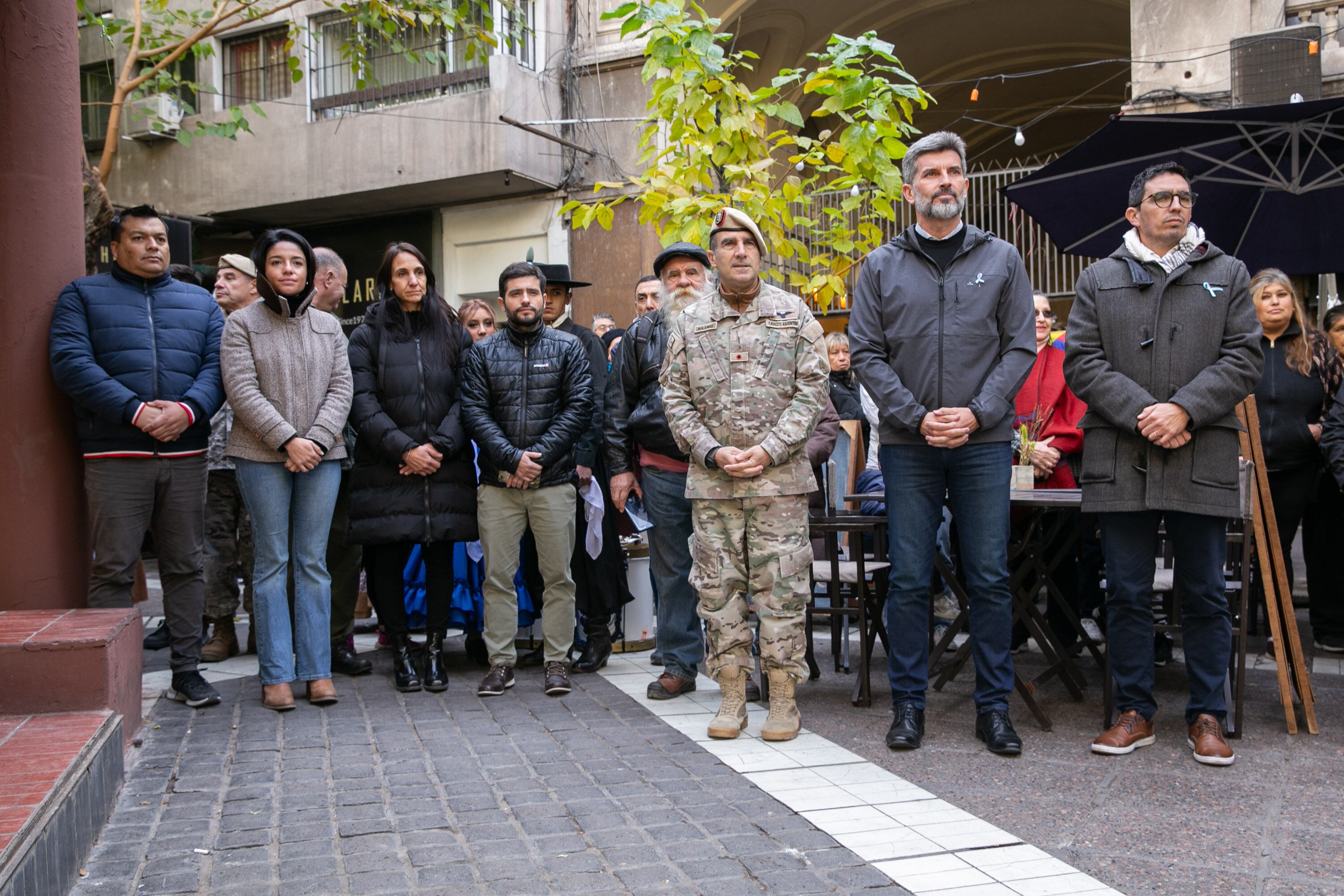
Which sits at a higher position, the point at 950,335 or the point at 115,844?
the point at 950,335

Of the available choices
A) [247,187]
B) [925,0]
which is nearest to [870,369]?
[925,0]

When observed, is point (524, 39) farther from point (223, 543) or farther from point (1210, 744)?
point (1210, 744)

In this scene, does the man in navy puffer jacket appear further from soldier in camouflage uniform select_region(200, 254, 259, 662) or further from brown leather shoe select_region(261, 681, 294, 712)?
soldier in camouflage uniform select_region(200, 254, 259, 662)

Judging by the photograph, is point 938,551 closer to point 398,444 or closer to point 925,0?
point 398,444

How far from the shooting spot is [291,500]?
5.66 m

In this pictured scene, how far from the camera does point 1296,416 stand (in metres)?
6.60

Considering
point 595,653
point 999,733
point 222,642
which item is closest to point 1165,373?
point 999,733

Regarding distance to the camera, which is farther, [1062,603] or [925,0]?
[925,0]

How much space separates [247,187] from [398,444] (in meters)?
13.9

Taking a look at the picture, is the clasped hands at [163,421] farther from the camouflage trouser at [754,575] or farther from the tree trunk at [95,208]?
the tree trunk at [95,208]

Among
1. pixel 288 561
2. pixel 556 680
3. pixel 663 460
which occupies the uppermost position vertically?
pixel 663 460

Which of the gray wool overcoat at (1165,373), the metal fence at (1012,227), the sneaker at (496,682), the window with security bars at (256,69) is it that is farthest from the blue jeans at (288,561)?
the window with security bars at (256,69)

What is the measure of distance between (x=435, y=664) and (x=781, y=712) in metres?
1.97

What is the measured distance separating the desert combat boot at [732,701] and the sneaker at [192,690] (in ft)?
7.84
